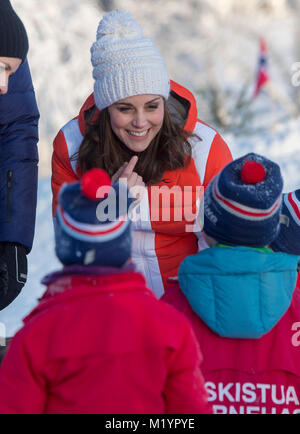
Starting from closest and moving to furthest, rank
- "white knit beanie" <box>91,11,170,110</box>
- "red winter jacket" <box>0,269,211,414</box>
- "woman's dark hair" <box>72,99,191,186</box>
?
"red winter jacket" <box>0,269,211,414</box> < "white knit beanie" <box>91,11,170,110</box> < "woman's dark hair" <box>72,99,191,186</box>

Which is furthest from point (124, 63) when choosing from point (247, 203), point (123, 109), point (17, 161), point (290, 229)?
point (247, 203)

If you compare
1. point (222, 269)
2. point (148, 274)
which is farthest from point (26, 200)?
point (222, 269)

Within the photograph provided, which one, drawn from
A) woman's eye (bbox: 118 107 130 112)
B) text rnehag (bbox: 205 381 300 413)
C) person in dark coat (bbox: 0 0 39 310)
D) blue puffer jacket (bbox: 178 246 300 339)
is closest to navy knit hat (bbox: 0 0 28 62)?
person in dark coat (bbox: 0 0 39 310)

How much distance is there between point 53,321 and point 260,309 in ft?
2.29

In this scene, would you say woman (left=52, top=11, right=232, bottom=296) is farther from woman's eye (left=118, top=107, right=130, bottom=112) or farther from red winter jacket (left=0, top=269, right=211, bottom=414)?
red winter jacket (left=0, top=269, right=211, bottom=414)

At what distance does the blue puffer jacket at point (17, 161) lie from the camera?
312 centimetres

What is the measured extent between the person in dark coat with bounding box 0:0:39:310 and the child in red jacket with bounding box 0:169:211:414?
1.30 m

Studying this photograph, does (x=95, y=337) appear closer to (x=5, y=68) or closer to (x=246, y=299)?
(x=246, y=299)

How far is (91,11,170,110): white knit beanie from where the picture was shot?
9.58 ft

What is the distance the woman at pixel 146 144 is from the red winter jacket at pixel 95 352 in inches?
46.1

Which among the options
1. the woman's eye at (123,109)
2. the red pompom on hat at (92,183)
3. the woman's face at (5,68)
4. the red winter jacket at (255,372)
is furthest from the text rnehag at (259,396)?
the woman's face at (5,68)

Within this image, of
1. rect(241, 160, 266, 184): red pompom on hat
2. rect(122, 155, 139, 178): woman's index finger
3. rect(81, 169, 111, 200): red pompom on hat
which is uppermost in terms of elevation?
rect(81, 169, 111, 200): red pompom on hat

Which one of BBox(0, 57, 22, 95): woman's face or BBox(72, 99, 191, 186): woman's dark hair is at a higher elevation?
BBox(0, 57, 22, 95): woman's face

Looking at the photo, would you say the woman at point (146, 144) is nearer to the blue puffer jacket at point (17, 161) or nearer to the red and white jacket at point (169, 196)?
the red and white jacket at point (169, 196)
